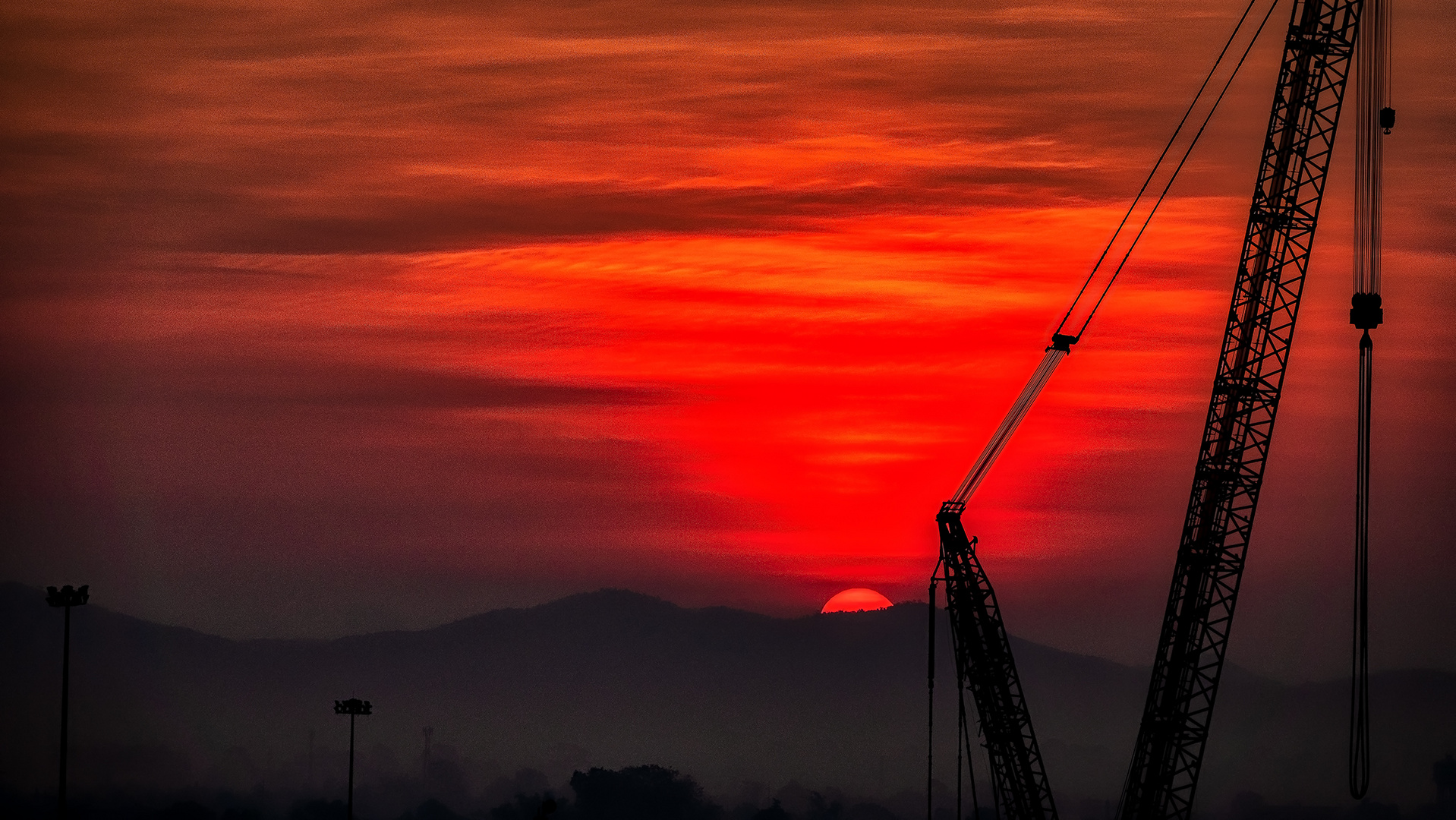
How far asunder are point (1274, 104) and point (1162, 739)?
3725 centimetres

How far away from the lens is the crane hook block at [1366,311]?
8312 cm

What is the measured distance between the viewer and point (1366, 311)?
274 feet

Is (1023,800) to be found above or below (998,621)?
below

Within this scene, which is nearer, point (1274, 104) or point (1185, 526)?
point (1274, 104)

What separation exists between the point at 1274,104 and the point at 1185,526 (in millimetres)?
24017

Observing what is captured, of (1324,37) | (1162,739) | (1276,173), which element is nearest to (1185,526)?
(1162,739)

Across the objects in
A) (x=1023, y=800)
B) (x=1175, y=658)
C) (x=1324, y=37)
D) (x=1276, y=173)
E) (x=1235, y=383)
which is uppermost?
(x=1324, y=37)

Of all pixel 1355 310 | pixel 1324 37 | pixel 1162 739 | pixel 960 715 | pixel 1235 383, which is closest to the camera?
pixel 1355 310

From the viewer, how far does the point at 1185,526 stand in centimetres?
10419

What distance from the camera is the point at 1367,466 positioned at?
3391 inches

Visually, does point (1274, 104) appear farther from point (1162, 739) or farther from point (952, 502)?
point (952, 502)

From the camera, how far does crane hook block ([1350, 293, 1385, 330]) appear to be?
83.1 metres

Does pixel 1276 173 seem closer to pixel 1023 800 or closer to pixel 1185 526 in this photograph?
pixel 1185 526

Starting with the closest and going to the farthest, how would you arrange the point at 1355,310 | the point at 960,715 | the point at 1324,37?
the point at 1355,310 → the point at 1324,37 → the point at 960,715
